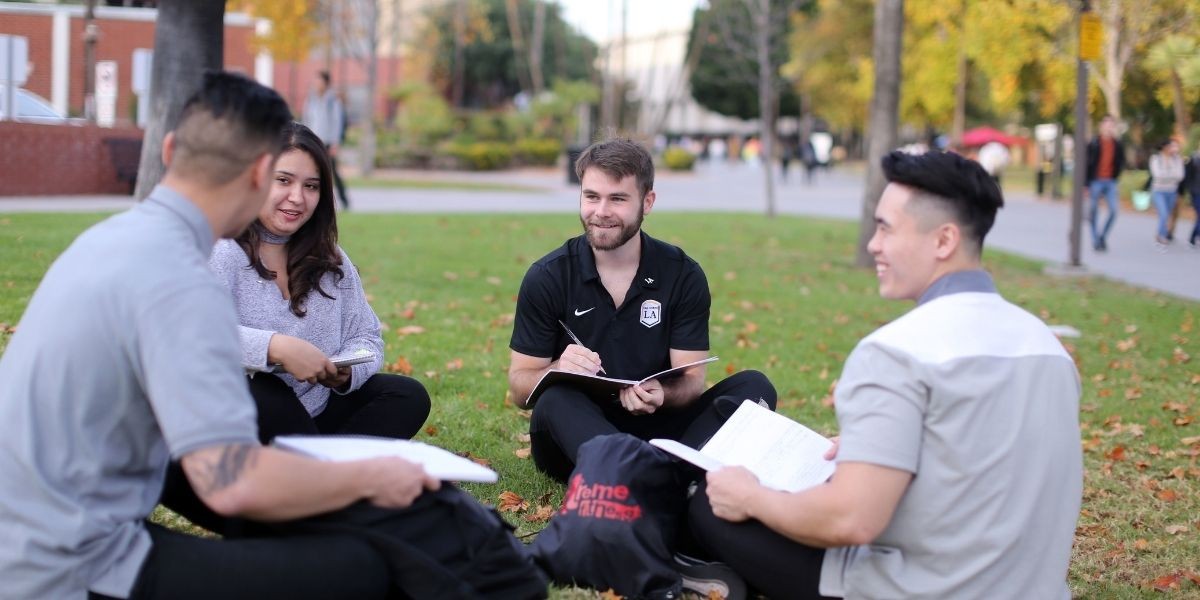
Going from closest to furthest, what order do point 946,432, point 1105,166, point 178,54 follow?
point 946,432 < point 178,54 < point 1105,166

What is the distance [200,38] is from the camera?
8953mm

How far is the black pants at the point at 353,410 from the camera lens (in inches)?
155

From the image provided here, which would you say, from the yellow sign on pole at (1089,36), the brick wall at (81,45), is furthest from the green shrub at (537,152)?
the yellow sign on pole at (1089,36)

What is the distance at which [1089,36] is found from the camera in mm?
13930

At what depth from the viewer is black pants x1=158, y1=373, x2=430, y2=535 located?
12.9 ft

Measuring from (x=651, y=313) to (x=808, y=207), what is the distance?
2432cm

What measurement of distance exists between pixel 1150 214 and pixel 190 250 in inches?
1148

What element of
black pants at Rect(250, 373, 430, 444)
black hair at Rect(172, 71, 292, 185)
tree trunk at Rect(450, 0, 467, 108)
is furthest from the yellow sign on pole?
tree trunk at Rect(450, 0, 467, 108)

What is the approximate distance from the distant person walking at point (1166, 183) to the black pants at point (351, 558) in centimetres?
1870

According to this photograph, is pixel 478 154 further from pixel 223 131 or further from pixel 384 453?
pixel 223 131

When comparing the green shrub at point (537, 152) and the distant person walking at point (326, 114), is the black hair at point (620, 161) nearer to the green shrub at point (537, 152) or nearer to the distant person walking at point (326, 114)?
the distant person walking at point (326, 114)

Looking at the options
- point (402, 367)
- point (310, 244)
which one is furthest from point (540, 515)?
point (402, 367)

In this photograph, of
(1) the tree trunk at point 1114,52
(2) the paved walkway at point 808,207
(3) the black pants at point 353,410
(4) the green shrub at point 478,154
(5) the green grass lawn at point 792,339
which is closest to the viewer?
(3) the black pants at point 353,410

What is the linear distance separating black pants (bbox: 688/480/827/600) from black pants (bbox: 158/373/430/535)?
136 cm
